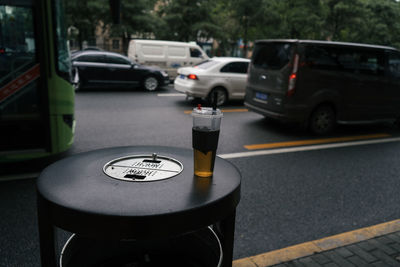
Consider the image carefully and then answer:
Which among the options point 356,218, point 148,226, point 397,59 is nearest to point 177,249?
point 148,226

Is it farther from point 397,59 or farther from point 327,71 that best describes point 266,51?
point 397,59

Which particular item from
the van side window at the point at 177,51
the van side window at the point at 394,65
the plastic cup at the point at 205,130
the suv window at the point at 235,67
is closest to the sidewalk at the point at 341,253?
the plastic cup at the point at 205,130

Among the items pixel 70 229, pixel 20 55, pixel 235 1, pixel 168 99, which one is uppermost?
pixel 235 1

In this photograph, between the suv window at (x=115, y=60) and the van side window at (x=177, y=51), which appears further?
the van side window at (x=177, y=51)

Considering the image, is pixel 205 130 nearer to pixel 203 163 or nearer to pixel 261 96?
pixel 203 163

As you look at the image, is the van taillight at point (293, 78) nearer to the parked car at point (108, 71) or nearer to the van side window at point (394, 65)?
the van side window at point (394, 65)

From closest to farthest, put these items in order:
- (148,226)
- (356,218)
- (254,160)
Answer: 1. (148,226)
2. (356,218)
3. (254,160)

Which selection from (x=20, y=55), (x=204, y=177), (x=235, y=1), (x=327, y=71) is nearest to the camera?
(x=204, y=177)

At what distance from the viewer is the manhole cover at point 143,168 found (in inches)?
72.2

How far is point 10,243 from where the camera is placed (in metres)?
3.04

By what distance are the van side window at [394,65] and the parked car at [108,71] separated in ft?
28.0

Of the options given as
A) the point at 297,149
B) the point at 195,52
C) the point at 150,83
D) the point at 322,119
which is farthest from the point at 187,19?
the point at 297,149

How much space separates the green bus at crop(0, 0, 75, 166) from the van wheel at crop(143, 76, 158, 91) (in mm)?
8240

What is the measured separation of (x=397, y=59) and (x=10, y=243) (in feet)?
28.1
